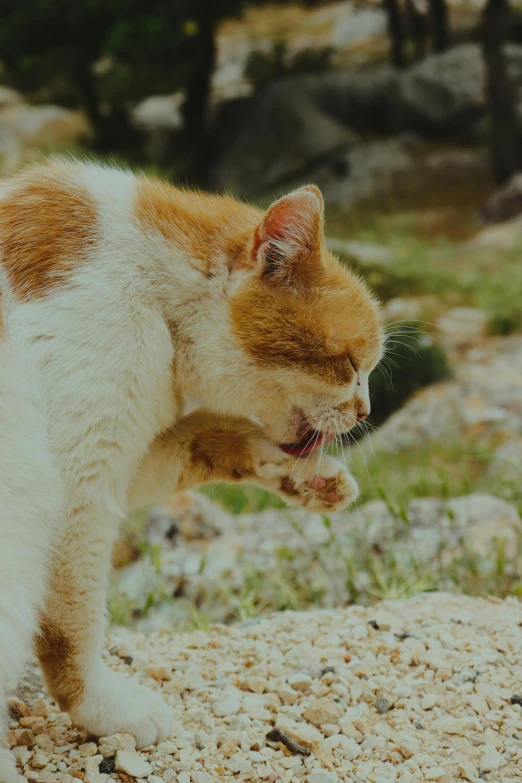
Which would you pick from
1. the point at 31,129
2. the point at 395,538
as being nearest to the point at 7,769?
the point at 395,538

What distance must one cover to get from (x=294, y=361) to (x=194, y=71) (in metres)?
7.05

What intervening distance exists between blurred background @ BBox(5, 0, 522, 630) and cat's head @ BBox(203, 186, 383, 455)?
0.41 m

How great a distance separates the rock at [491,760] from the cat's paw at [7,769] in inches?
35.5

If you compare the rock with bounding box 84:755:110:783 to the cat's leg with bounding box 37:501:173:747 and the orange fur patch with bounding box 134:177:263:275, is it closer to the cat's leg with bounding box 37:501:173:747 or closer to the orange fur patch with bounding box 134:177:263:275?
the cat's leg with bounding box 37:501:173:747

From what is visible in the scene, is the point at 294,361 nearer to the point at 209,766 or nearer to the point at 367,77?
the point at 209,766

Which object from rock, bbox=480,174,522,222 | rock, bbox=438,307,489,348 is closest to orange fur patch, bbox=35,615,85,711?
rock, bbox=438,307,489,348

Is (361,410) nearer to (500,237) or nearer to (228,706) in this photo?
(228,706)

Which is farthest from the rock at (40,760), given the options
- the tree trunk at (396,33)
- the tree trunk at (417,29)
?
the tree trunk at (417,29)

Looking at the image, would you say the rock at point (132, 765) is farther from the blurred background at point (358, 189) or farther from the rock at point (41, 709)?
the blurred background at point (358, 189)

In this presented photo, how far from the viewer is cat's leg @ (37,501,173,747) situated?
1.58 meters

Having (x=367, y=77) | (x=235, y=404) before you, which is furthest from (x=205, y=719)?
(x=367, y=77)

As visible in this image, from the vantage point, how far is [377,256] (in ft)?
21.3

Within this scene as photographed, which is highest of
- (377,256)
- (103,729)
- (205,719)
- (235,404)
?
(235,404)

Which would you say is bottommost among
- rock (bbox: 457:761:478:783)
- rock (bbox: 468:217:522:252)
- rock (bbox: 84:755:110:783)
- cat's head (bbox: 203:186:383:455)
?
rock (bbox: 468:217:522:252)
